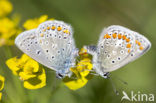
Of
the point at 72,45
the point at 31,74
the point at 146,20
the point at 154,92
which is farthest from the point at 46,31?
the point at 146,20

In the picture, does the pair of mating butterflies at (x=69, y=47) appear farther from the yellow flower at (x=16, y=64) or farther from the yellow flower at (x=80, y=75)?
the yellow flower at (x=16, y=64)

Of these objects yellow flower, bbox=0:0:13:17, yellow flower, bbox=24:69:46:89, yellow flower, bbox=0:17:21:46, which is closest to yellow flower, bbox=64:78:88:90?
yellow flower, bbox=24:69:46:89

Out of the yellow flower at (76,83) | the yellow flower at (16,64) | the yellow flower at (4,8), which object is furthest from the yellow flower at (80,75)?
the yellow flower at (4,8)

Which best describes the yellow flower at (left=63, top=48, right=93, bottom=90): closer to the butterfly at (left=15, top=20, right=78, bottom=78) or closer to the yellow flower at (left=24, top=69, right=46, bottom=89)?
the butterfly at (left=15, top=20, right=78, bottom=78)

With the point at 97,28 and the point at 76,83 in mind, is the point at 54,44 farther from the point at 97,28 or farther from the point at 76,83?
the point at 97,28

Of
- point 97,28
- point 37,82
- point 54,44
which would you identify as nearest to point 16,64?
point 37,82

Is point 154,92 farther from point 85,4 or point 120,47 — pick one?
point 85,4
